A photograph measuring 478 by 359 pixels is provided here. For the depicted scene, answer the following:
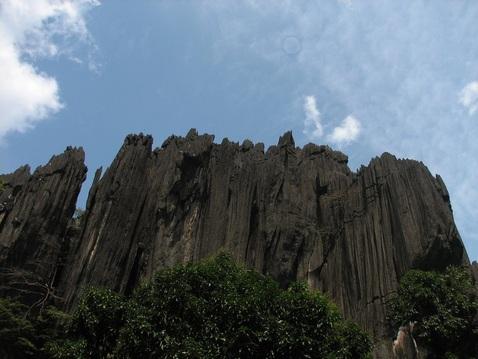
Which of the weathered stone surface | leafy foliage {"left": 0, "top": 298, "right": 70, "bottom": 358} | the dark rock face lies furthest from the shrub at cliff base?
the dark rock face

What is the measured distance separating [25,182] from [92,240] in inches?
253

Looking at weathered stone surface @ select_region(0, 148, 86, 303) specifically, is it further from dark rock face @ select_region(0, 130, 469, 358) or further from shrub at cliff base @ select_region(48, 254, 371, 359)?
shrub at cliff base @ select_region(48, 254, 371, 359)

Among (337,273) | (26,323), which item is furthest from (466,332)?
(26,323)

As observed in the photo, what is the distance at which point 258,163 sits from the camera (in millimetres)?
39312

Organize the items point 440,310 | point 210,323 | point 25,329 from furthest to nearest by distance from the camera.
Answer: point 440,310
point 25,329
point 210,323

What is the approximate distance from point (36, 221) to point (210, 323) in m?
16.7

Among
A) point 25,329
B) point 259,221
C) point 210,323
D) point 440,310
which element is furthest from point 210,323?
point 259,221

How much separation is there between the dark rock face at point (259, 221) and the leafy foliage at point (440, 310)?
5.40 feet

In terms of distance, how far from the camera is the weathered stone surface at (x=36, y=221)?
30062 millimetres

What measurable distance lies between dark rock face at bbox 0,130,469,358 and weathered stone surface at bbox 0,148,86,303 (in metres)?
0.18

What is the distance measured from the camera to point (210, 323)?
64.1 ft

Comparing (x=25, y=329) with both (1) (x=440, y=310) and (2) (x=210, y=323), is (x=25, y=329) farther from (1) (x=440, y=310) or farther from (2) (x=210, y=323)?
(1) (x=440, y=310)

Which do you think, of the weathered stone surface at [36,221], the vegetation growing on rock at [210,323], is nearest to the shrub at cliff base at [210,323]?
the vegetation growing on rock at [210,323]

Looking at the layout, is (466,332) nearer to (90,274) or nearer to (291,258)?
(291,258)
